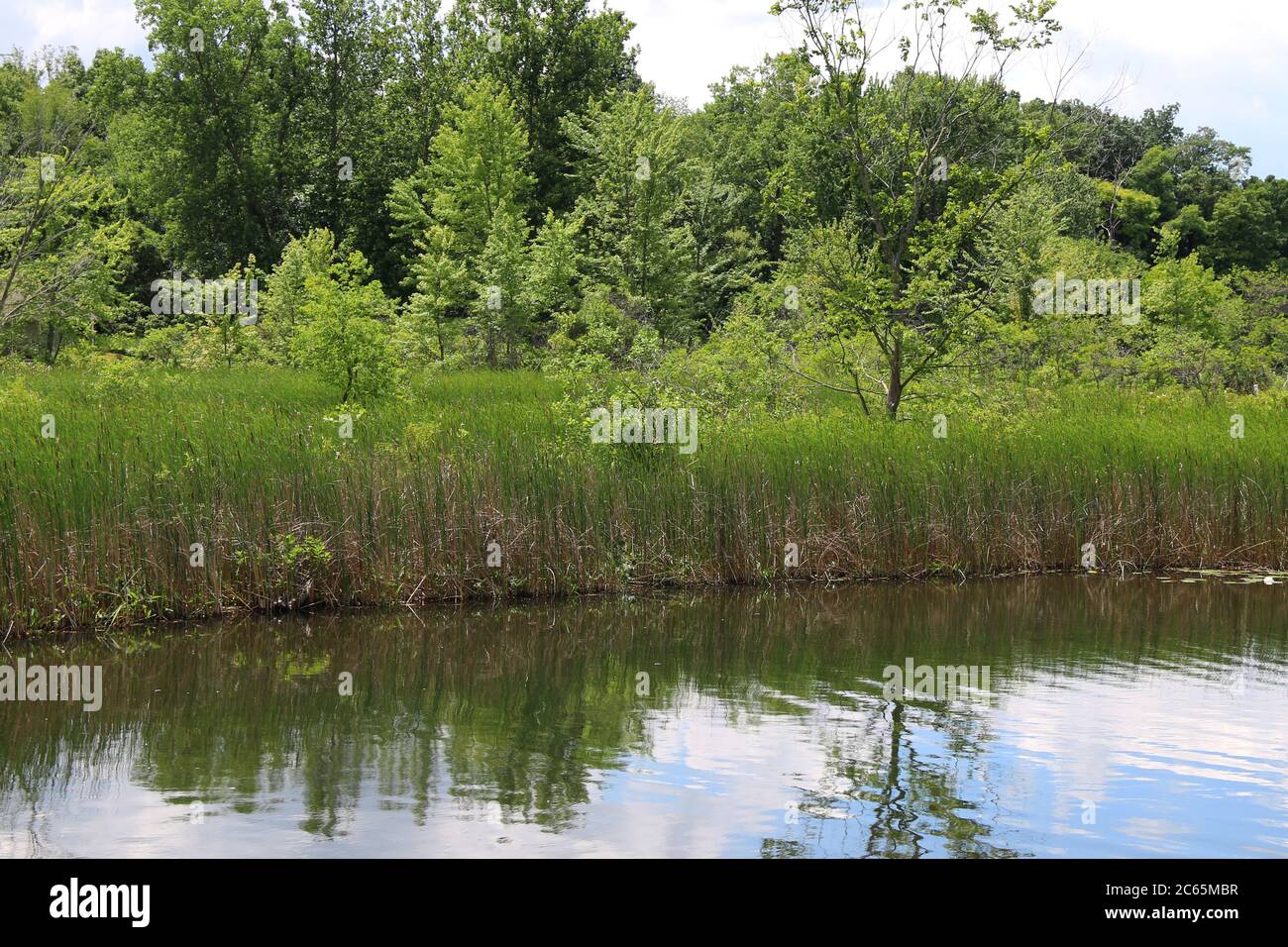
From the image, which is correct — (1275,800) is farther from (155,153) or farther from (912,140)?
(155,153)

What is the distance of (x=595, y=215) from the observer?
34469 millimetres

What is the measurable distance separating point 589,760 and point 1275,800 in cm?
320

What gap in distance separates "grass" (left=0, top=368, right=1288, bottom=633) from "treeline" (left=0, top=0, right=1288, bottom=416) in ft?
5.60

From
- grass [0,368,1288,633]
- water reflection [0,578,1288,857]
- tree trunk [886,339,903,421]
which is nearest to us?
water reflection [0,578,1288,857]

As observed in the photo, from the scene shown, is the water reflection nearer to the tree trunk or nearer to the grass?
the grass

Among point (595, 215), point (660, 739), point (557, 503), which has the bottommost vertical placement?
point (660, 739)

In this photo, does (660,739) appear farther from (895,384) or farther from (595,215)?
(595,215)

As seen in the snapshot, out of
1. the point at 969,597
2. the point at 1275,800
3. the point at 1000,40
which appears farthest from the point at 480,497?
the point at 1000,40

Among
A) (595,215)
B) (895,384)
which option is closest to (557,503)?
(895,384)

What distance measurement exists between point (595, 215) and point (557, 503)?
25192 millimetres

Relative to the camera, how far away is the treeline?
14.3 meters

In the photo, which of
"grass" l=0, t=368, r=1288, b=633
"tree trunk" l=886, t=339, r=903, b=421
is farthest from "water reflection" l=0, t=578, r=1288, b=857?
"tree trunk" l=886, t=339, r=903, b=421

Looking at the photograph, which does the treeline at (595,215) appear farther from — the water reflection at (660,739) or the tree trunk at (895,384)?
the water reflection at (660,739)
